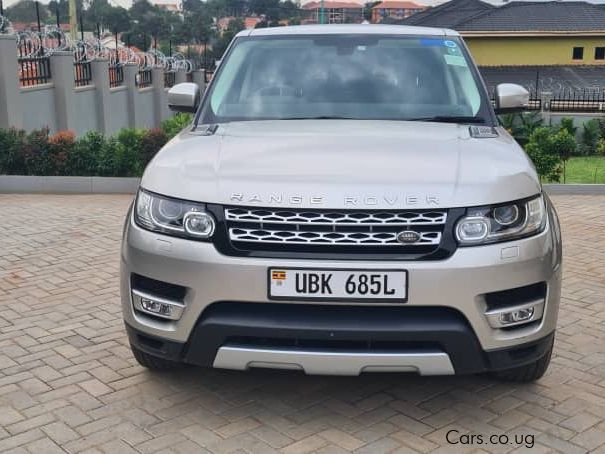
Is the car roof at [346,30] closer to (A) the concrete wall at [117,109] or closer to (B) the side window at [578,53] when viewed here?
(A) the concrete wall at [117,109]

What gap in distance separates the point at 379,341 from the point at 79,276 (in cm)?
359

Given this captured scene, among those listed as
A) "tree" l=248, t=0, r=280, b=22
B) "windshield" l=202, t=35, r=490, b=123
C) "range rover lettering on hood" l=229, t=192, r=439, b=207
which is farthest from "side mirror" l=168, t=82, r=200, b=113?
"tree" l=248, t=0, r=280, b=22

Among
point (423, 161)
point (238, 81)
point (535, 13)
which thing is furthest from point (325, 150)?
point (535, 13)

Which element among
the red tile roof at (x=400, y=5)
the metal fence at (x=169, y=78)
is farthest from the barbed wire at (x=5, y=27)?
the red tile roof at (x=400, y=5)

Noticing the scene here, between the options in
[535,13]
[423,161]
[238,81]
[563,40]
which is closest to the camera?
[423,161]

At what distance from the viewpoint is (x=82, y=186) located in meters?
10.4

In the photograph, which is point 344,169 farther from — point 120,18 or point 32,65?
point 120,18

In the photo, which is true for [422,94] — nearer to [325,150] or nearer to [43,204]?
[325,150]

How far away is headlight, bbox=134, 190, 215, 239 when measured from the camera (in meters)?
3.26

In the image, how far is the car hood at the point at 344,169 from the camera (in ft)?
10.4

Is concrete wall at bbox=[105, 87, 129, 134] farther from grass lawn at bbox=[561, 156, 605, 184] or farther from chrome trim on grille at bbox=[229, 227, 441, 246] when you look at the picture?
chrome trim on grille at bbox=[229, 227, 441, 246]

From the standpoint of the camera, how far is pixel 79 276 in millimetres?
6082

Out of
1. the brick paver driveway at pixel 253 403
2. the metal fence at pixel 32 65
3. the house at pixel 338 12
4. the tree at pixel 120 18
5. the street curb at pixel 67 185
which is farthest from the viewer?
the house at pixel 338 12

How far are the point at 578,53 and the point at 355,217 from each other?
39.6m
